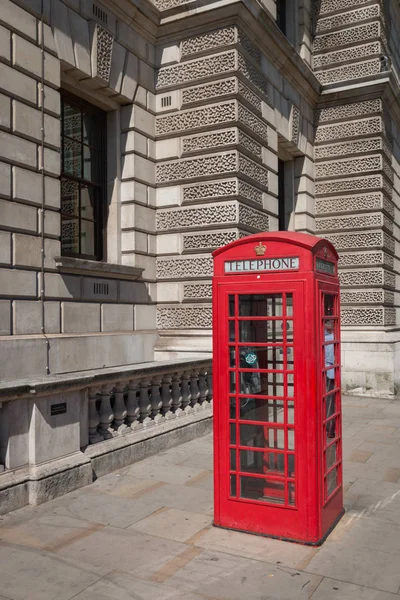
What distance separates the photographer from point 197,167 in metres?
10.4

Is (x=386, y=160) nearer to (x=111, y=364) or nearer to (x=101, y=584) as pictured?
(x=111, y=364)

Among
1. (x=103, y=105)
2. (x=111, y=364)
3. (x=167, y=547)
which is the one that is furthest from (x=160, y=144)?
(x=167, y=547)

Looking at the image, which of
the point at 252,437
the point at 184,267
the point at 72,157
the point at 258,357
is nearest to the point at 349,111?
the point at 184,267

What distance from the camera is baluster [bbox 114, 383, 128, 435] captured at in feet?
21.9

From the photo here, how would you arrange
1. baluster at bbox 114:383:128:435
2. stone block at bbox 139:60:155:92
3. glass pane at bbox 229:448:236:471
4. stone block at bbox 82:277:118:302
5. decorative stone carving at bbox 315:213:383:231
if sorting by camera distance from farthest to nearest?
decorative stone carving at bbox 315:213:383:231 < stone block at bbox 139:60:155:92 < stone block at bbox 82:277:118:302 < baluster at bbox 114:383:128:435 < glass pane at bbox 229:448:236:471

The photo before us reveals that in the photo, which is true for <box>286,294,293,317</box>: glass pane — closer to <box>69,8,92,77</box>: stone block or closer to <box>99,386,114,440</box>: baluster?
<box>99,386,114,440</box>: baluster

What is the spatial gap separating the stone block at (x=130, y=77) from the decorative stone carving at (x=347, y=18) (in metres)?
6.40

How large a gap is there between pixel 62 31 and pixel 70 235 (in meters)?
3.10

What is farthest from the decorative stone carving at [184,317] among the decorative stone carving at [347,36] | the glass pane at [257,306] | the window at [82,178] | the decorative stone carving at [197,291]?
the decorative stone carving at [347,36]

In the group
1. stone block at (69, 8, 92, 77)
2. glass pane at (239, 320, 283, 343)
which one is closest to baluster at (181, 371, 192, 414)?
glass pane at (239, 320, 283, 343)

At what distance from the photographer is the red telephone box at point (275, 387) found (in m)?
4.29

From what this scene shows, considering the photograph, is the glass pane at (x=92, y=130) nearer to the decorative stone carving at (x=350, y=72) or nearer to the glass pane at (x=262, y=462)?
the decorative stone carving at (x=350, y=72)

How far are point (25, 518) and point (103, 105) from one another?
7.40m

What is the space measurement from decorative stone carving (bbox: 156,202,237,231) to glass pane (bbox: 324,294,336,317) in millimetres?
5330
